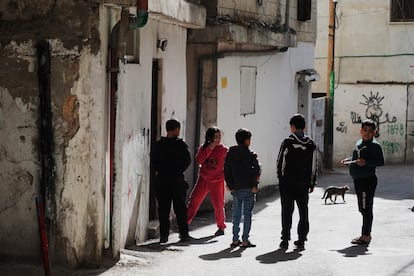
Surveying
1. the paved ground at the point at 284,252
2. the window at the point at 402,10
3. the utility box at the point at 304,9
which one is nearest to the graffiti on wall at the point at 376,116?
the window at the point at 402,10

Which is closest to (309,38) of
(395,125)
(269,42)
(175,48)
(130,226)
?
(269,42)

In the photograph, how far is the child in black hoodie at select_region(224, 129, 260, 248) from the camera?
10961 millimetres

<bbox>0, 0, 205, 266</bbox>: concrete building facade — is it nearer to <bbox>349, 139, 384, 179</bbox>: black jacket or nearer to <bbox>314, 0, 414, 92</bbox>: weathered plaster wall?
<bbox>349, 139, 384, 179</bbox>: black jacket

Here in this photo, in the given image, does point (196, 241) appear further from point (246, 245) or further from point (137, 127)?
point (137, 127)

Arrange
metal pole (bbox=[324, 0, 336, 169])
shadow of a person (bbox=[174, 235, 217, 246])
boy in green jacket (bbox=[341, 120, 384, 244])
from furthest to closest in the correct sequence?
1. metal pole (bbox=[324, 0, 336, 169])
2. shadow of a person (bbox=[174, 235, 217, 246])
3. boy in green jacket (bbox=[341, 120, 384, 244])

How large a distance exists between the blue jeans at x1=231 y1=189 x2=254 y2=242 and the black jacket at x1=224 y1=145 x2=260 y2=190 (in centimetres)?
9

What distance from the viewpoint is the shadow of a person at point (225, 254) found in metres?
10.4

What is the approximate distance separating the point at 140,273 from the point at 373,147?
3544 millimetres

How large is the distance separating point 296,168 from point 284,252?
102 centimetres

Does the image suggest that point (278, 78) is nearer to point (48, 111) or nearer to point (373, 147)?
point (373, 147)

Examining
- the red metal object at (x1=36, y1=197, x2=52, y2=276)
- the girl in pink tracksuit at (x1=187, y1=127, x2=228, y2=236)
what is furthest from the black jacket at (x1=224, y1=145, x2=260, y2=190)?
the red metal object at (x1=36, y1=197, x2=52, y2=276)

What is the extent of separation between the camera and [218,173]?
12234 mm

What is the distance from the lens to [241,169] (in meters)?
11.0

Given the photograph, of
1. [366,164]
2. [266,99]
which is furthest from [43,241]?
[266,99]
